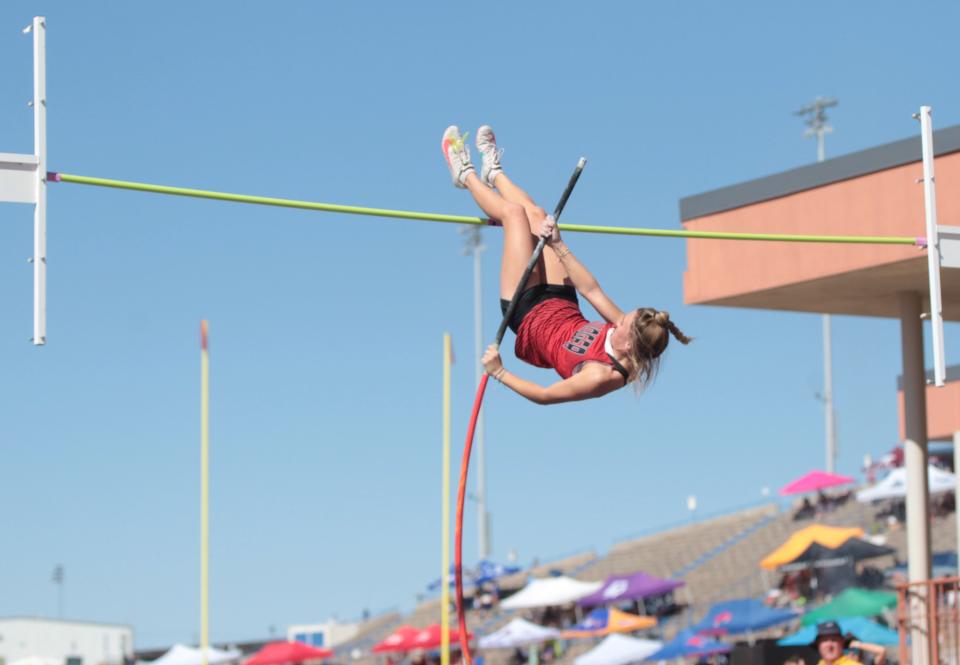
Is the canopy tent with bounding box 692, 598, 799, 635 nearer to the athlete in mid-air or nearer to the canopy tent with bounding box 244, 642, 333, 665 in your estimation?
the canopy tent with bounding box 244, 642, 333, 665

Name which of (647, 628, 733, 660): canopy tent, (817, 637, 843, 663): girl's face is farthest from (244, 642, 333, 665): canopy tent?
(817, 637, 843, 663): girl's face

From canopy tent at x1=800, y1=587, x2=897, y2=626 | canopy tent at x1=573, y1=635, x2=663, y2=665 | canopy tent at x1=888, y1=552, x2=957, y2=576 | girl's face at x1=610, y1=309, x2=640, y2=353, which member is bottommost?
canopy tent at x1=573, y1=635, x2=663, y2=665

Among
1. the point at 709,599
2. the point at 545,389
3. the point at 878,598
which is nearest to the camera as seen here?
the point at 545,389

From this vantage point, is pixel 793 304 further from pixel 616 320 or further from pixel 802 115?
pixel 802 115

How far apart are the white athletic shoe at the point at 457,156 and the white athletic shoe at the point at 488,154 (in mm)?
76

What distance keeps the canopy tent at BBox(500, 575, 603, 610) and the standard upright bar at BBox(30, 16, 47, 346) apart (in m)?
18.1

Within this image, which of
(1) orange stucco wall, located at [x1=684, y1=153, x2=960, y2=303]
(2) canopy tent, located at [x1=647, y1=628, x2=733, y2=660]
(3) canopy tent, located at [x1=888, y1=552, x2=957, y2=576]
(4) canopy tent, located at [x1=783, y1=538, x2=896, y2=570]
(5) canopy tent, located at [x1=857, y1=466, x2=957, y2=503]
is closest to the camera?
(1) orange stucco wall, located at [x1=684, y1=153, x2=960, y2=303]

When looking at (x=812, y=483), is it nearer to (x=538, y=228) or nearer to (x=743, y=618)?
(x=743, y=618)

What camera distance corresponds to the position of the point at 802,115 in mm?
49312

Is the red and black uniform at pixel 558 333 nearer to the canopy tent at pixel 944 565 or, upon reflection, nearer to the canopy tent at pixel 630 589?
the canopy tent at pixel 944 565

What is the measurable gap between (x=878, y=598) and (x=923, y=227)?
7792mm

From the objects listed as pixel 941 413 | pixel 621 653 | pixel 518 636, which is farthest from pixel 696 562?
pixel 621 653

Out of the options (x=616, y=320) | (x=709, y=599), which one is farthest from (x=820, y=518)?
(x=616, y=320)

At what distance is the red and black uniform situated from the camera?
23.5 ft
